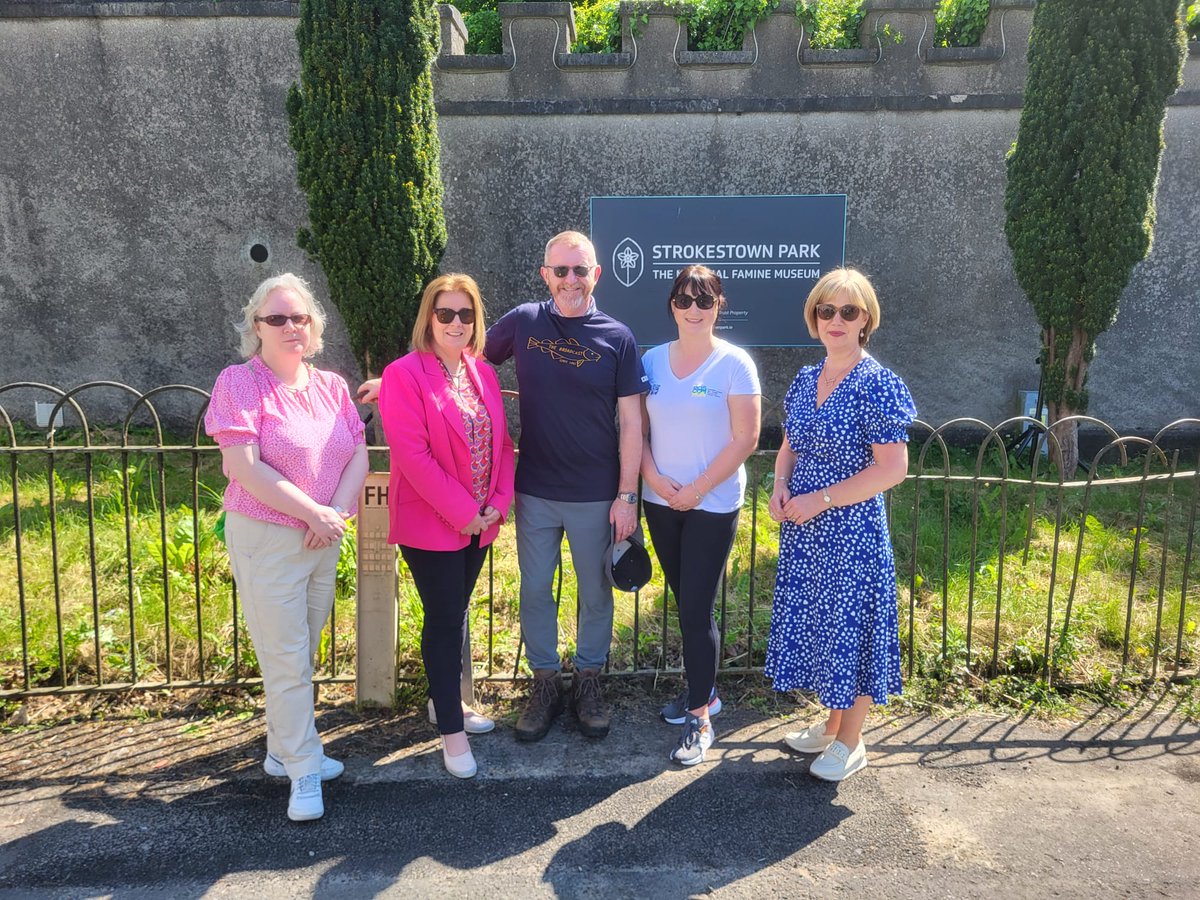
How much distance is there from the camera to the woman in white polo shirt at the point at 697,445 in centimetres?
307

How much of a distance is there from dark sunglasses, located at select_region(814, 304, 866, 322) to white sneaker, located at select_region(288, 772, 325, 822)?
2.39m

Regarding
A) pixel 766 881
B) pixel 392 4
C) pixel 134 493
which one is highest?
pixel 392 4

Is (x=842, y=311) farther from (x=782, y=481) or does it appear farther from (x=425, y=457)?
(x=425, y=457)

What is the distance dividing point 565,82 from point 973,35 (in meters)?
4.13

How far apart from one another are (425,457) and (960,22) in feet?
26.7

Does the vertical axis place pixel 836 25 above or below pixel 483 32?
below

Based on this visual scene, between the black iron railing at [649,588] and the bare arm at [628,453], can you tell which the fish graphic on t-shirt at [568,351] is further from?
the black iron railing at [649,588]

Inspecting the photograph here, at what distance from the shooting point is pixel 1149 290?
7.62 m

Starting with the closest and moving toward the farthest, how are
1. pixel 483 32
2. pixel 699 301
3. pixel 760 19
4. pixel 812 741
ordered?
pixel 699 301 < pixel 812 741 < pixel 760 19 < pixel 483 32

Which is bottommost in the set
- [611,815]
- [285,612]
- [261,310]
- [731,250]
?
[611,815]

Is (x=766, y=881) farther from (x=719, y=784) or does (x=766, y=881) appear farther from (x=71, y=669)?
(x=71, y=669)

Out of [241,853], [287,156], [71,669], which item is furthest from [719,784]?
[287,156]

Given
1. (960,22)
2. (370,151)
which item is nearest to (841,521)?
(370,151)

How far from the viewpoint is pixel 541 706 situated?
137 inches
